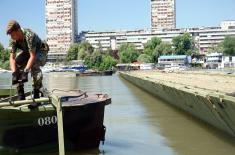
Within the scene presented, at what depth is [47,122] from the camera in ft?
28.9

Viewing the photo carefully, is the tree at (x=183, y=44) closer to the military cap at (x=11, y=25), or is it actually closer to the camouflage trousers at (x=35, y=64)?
the camouflage trousers at (x=35, y=64)

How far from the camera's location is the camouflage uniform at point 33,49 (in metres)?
9.08

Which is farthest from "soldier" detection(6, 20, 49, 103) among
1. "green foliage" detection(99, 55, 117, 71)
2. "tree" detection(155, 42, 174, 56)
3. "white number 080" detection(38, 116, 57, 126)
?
"tree" detection(155, 42, 174, 56)

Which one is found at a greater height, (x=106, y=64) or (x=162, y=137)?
(x=162, y=137)

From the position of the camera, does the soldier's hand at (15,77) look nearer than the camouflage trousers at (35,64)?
Yes

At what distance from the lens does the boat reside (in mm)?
8531

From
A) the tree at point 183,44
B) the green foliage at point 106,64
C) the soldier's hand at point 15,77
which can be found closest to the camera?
the soldier's hand at point 15,77

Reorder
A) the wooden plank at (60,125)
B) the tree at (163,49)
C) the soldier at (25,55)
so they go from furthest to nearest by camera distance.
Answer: the tree at (163,49)
the soldier at (25,55)
the wooden plank at (60,125)

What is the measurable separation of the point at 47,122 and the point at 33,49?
4.05 ft

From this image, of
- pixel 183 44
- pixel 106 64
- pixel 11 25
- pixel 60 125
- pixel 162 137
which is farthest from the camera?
pixel 183 44

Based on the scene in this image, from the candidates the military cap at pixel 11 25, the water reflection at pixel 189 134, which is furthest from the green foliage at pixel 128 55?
the military cap at pixel 11 25

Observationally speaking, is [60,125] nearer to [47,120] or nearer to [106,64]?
[47,120]

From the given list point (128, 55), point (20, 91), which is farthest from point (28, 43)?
point (128, 55)

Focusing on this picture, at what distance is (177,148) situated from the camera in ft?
35.0
